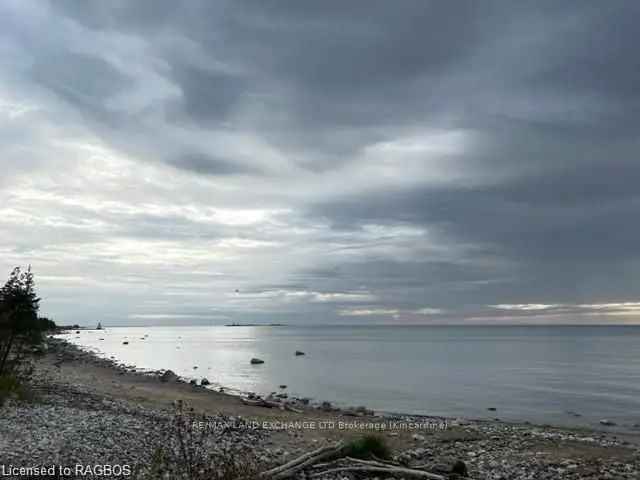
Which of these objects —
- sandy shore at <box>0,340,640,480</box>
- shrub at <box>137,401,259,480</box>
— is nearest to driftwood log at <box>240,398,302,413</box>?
sandy shore at <box>0,340,640,480</box>

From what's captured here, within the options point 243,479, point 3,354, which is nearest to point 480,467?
point 243,479

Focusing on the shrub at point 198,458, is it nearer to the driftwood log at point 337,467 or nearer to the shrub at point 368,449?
the driftwood log at point 337,467

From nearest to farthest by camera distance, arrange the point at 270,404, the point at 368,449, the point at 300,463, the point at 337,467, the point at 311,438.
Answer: the point at 300,463 → the point at 337,467 → the point at 368,449 → the point at 311,438 → the point at 270,404

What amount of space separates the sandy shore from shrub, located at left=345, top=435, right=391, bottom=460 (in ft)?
2.24

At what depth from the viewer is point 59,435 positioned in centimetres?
1394

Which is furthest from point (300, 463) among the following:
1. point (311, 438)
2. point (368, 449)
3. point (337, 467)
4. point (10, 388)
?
point (10, 388)

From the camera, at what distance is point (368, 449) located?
15.5 m

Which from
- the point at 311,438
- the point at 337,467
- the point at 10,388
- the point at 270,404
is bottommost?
the point at 270,404

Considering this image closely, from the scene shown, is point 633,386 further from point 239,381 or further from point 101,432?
point 101,432

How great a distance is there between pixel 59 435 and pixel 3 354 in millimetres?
9922

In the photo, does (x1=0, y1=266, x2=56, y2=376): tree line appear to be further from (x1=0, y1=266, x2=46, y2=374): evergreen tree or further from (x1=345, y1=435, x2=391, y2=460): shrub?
(x1=345, y1=435, x2=391, y2=460): shrub

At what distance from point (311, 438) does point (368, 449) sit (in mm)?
5729

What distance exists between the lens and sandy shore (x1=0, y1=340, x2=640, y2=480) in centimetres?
1331

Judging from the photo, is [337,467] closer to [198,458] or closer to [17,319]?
[198,458]
